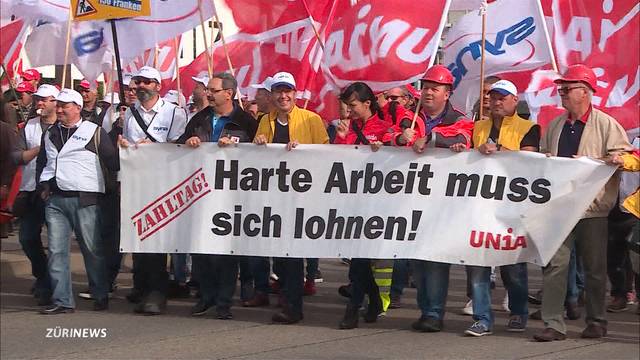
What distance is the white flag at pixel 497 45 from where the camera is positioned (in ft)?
31.8

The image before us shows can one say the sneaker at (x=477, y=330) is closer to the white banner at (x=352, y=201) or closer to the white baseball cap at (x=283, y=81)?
the white banner at (x=352, y=201)

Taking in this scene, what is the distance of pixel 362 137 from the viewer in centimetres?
930

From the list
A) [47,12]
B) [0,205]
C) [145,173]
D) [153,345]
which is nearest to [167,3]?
[47,12]

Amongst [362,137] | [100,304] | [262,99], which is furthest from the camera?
[262,99]

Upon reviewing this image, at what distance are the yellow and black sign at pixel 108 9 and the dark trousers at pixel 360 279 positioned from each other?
9.46 feet

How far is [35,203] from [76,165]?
972 mm

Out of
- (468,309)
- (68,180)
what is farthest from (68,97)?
(468,309)

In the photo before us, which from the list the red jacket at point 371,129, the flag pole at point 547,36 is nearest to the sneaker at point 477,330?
the red jacket at point 371,129

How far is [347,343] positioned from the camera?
8.60m

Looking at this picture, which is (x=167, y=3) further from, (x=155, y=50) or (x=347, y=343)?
(x=347, y=343)

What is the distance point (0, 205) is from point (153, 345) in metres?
3.45

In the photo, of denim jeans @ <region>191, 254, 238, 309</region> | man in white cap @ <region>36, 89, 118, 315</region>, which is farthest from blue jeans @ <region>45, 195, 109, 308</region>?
denim jeans @ <region>191, 254, 238, 309</region>

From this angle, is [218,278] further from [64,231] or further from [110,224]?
[64,231]

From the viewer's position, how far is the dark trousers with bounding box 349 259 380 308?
9258 millimetres
